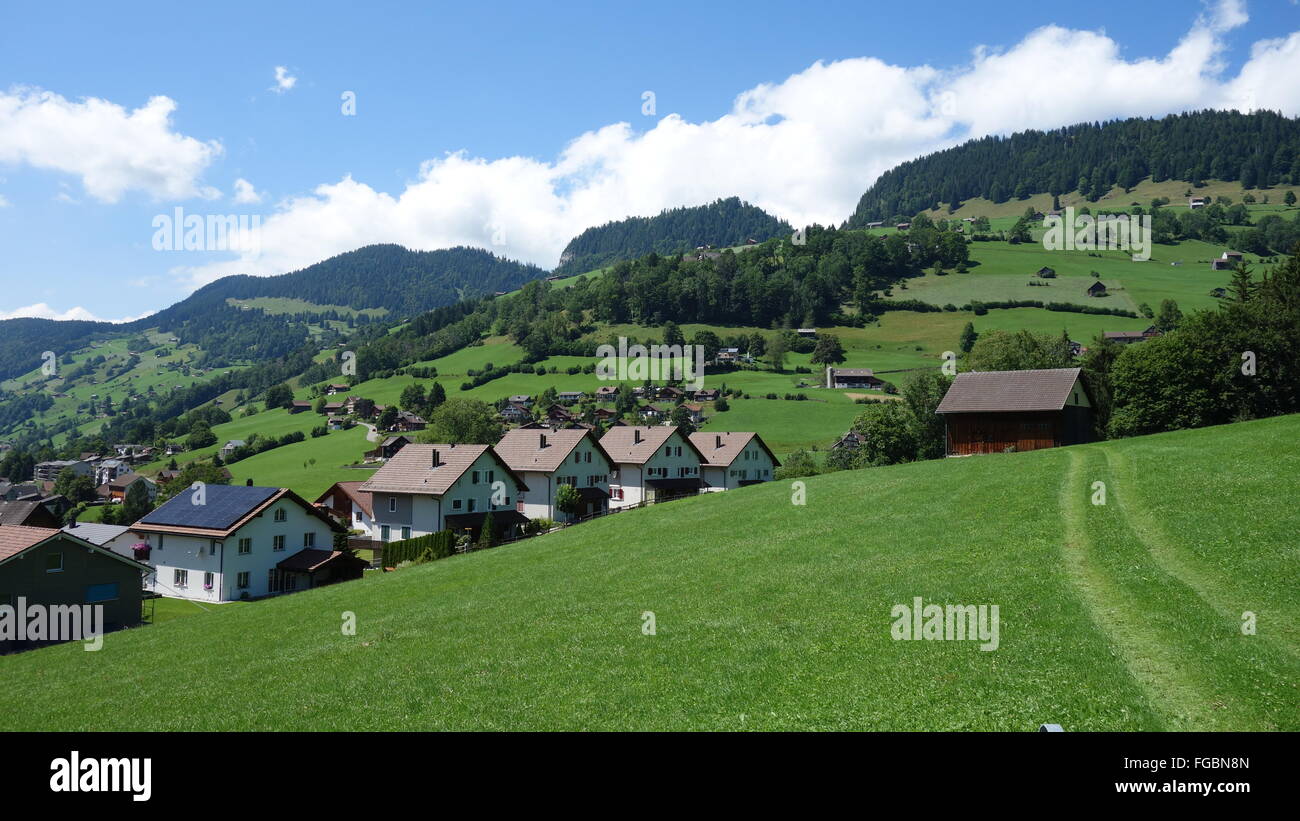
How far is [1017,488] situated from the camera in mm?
32344

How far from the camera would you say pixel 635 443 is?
88.0m

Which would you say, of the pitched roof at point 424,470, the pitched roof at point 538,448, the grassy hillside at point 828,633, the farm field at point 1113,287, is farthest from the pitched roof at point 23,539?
the farm field at point 1113,287

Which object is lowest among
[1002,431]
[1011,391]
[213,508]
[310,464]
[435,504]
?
[310,464]

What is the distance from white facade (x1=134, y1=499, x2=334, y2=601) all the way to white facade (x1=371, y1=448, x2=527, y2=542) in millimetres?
6978

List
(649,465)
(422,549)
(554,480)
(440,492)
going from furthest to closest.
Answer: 1. (649,465)
2. (554,480)
3. (440,492)
4. (422,549)

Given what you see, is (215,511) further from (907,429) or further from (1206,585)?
(907,429)

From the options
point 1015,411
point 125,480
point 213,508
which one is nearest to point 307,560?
point 213,508

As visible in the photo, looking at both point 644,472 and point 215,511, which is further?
point 644,472

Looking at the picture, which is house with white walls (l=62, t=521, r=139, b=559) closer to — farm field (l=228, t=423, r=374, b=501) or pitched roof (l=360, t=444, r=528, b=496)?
pitched roof (l=360, t=444, r=528, b=496)

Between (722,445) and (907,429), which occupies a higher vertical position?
(907,429)

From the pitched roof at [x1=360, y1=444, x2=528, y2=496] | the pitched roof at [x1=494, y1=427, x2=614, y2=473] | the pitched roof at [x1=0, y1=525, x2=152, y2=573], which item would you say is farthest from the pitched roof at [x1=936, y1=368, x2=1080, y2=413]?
the pitched roof at [x1=0, y1=525, x2=152, y2=573]

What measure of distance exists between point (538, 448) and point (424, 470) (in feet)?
46.4
